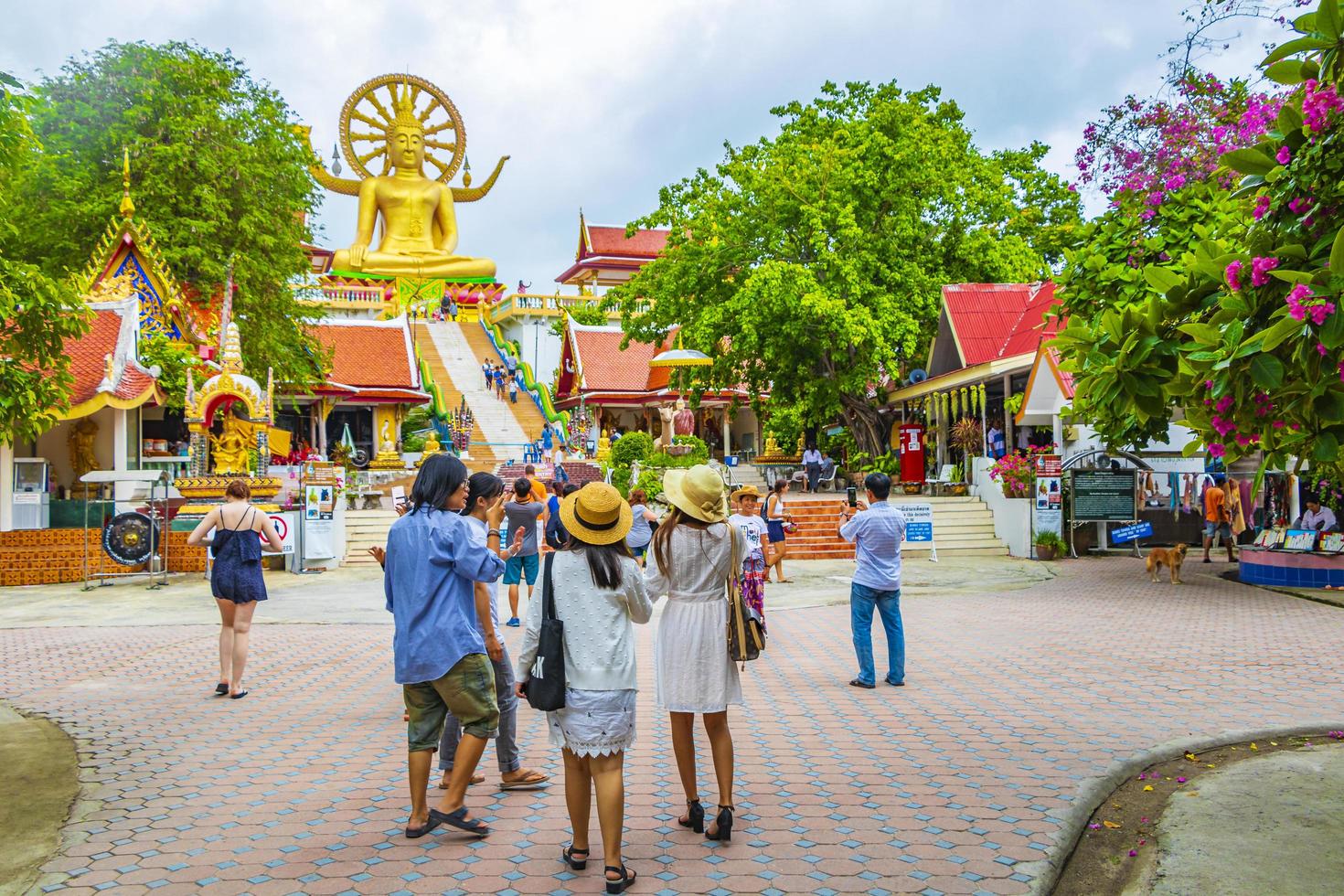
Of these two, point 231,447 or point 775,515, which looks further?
point 231,447

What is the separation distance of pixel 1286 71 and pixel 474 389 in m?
35.2

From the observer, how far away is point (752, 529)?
9.37 m

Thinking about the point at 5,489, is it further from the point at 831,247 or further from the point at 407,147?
the point at 407,147

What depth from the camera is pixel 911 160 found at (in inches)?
874

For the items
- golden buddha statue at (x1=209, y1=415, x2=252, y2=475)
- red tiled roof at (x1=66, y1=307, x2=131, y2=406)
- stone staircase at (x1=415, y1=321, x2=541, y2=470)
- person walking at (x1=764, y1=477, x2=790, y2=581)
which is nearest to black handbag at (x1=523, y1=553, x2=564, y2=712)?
person walking at (x1=764, y1=477, x2=790, y2=581)

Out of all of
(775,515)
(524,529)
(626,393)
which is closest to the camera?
(524,529)

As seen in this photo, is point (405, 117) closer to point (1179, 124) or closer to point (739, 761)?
point (1179, 124)

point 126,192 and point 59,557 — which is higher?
point 126,192

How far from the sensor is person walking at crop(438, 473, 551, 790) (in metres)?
5.19

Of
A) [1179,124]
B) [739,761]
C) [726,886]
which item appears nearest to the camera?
[726,886]

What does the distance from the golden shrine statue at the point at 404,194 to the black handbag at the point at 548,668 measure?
1733 inches

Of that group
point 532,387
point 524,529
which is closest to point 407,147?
point 532,387

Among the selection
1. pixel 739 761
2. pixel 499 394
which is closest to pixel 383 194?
pixel 499 394

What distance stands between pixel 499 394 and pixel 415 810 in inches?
1307
